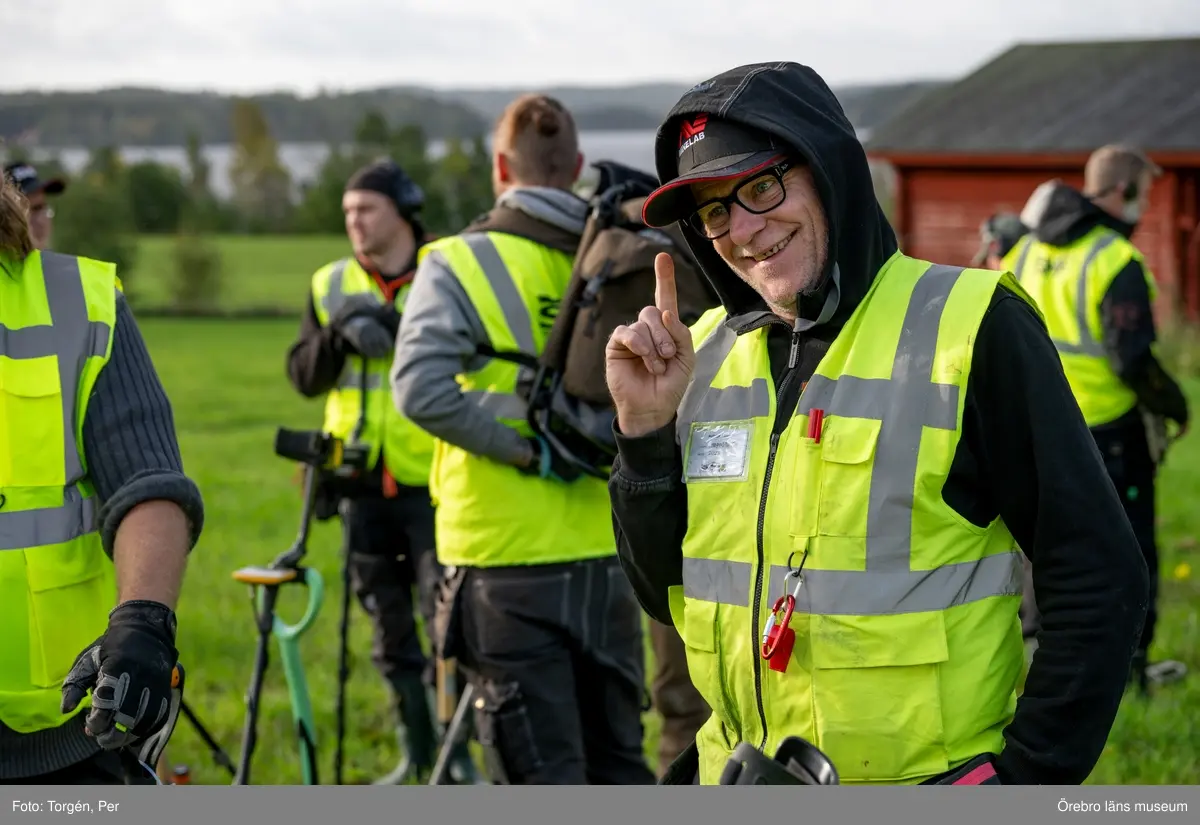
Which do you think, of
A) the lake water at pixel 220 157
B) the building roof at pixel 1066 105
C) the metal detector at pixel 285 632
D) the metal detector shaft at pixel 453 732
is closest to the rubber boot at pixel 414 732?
the metal detector shaft at pixel 453 732

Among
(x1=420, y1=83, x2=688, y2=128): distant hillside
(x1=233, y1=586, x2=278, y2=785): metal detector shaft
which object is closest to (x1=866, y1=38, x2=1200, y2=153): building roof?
(x1=420, y1=83, x2=688, y2=128): distant hillside

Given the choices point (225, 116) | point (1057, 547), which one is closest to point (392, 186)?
point (1057, 547)

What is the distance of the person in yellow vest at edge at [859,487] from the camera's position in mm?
2303

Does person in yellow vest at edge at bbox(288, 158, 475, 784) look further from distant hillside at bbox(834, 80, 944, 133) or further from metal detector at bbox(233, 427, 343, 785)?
distant hillside at bbox(834, 80, 944, 133)

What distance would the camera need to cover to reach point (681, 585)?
272 centimetres

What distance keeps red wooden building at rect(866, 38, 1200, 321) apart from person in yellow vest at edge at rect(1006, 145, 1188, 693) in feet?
50.4

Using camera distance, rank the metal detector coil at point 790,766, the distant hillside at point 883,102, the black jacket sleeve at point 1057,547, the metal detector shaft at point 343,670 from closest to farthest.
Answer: the metal detector coil at point 790,766 → the black jacket sleeve at point 1057,547 → the metal detector shaft at point 343,670 → the distant hillside at point 883,102

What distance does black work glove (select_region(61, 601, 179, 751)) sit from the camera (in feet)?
8.19

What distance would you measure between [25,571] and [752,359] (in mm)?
1443

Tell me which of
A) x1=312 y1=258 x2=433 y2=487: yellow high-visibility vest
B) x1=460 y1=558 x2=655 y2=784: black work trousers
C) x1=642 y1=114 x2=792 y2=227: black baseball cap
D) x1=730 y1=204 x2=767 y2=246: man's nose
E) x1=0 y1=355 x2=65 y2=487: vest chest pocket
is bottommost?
x1=460 y1=558 x2=655 y2=784: black work trousers

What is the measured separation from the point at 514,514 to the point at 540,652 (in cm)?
42

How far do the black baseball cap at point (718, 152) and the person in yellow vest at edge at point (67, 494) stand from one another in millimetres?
1113

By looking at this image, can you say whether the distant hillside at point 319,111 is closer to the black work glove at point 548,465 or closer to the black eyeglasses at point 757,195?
the black eyeglasses at point 757,195
